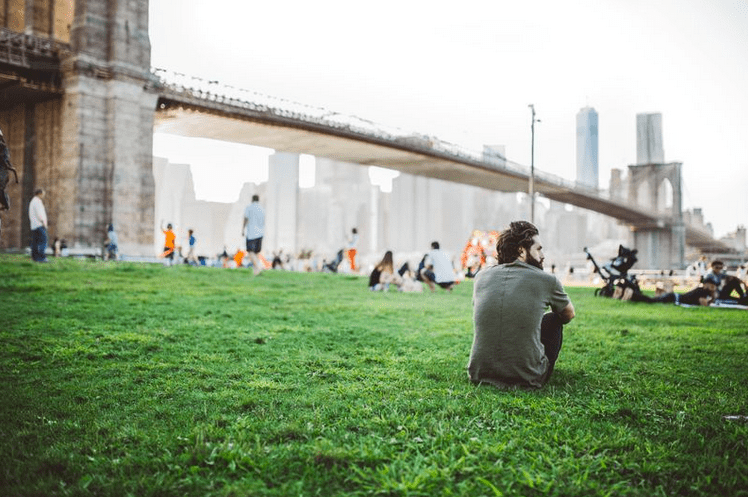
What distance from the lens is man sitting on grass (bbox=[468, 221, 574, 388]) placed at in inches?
127

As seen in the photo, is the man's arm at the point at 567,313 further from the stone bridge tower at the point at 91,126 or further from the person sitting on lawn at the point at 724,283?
the stone bridge tower at the point at 91,126

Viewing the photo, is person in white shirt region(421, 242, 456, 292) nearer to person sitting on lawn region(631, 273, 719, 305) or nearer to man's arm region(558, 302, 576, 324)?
person sitting on lawn region(631, 273, 719, 305)

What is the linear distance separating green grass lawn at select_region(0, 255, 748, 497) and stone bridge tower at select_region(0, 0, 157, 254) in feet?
57.0

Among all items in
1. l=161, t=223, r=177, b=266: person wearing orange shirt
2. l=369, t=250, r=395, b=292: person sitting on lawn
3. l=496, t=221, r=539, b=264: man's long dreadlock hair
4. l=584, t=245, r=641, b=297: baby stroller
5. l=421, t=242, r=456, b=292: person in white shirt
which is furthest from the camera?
l=161, t=223, r=177, b=266: person wearing orange shirt

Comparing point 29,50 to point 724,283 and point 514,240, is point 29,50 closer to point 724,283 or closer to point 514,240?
point 724,283

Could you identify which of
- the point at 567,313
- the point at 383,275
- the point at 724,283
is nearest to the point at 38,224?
the point at 383,275

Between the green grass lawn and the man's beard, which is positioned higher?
the man's beard

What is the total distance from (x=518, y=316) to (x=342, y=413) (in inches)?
44.5

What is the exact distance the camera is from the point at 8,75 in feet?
69.7

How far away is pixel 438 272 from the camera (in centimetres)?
1144

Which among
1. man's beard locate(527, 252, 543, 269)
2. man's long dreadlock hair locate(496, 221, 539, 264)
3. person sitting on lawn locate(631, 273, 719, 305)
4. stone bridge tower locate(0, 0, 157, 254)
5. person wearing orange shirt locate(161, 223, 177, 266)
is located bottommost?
person sitting on lawn locate(631, 273, 719, 305)

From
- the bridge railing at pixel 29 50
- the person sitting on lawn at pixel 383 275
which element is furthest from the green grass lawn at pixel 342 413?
the bridge railing at pixel 29 50

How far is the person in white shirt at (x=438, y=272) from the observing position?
1142cm

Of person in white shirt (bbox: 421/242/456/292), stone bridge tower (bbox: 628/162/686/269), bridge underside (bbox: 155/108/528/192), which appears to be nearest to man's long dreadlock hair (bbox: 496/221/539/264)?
person in white shirt (bbox: 421/242/456/292)
